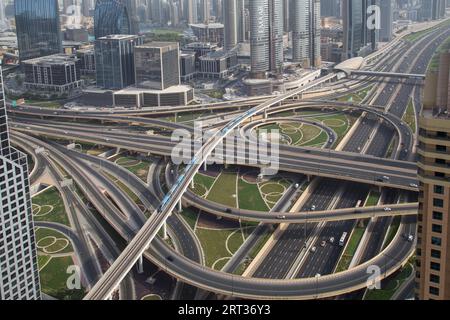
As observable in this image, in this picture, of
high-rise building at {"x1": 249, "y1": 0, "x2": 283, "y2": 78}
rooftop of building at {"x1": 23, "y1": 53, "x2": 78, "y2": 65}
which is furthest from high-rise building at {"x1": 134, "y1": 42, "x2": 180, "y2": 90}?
rooftop of building at {"x1": 23, "y1": 53, "x2": 78, "y2": 65}

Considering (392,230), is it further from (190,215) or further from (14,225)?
(14,225)

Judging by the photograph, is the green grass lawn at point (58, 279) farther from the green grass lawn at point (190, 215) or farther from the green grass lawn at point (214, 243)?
the green grass lawn at point (190, 215)

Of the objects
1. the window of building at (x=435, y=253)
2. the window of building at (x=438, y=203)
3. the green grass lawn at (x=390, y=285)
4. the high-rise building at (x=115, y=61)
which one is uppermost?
the high-rise building at (x=115, y=61)

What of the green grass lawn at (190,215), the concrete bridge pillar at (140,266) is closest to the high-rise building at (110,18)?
the green grass lawn at (190,215)

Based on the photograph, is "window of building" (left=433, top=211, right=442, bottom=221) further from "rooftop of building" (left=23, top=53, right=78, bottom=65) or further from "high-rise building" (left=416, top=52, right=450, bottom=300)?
"rooftop of building" (left=23, top=53, right=78, bottom=65)

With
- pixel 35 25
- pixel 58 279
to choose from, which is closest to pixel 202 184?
pixel 58 279

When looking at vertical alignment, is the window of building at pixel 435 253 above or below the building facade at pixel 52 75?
below
